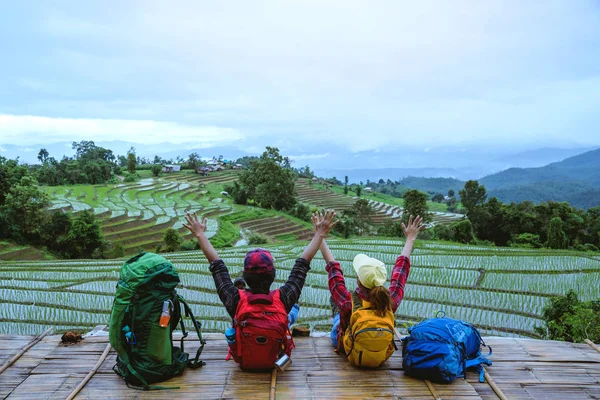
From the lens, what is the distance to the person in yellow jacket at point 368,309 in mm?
3367

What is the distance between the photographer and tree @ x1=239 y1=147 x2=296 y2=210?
1494 inches

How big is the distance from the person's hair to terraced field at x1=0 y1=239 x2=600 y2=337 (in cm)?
421

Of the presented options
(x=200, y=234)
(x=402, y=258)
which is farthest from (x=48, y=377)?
(x=402, y=258)

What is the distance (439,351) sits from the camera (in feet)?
11.4

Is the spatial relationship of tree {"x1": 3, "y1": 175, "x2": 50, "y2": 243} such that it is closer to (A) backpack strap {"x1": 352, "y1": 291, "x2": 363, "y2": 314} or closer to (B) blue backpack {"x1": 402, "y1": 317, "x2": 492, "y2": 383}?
(A) backpack strap {"x1": 352, "y1": 291, "x2": 363, "y2": 314}

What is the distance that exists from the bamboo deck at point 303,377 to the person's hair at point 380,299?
26.4 inches

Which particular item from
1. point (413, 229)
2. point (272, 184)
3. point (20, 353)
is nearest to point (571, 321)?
point (413, 229)

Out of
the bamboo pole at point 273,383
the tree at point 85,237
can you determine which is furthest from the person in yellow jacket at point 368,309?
the tree at point 85,237

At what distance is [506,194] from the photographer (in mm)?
108500

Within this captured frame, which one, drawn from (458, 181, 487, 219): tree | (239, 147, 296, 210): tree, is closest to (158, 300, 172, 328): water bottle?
(458, 181, 487, 219): tree

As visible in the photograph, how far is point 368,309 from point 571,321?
13.9 feet

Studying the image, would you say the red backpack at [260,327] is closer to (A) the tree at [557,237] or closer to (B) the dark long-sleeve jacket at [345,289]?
(B) the dark long-sleeve jacket at [345,289]

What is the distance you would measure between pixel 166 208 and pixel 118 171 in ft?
84.9

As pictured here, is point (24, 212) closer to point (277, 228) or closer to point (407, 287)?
point (277, 228)
